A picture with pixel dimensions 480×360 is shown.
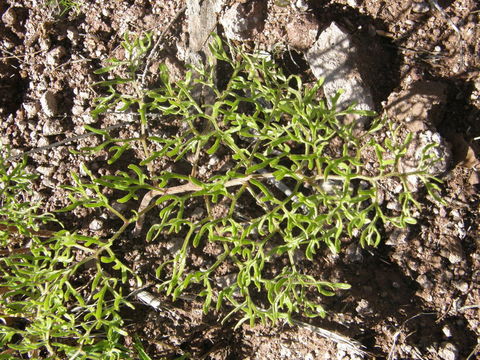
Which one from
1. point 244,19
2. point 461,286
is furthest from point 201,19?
point 461,286

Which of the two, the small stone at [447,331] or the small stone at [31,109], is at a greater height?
the small stone at [31,109]

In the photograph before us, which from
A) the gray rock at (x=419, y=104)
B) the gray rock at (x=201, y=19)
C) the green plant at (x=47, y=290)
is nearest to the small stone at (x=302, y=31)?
the gray rock at (x=201, y=19)

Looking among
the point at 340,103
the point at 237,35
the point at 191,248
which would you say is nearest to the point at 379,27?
the point at 340,103

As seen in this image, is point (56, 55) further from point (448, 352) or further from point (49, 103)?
point (448, 352)

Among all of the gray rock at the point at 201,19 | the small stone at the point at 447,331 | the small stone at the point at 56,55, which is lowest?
the small stone at the point at 447,331

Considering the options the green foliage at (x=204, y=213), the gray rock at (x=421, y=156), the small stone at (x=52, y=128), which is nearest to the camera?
the green foliage at (x=204, y=213)

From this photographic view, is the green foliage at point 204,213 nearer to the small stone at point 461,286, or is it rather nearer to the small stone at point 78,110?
the small stone at point 78,110

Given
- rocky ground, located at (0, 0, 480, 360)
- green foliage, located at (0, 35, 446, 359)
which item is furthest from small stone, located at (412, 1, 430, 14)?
green foliage, located at (0, 35, 446, 359)

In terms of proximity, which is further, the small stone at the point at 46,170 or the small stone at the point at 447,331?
the small stone at the point at 46,170
